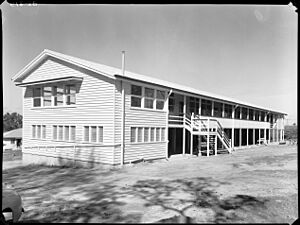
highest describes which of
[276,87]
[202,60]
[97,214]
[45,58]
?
[45,58]

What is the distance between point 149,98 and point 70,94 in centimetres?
402

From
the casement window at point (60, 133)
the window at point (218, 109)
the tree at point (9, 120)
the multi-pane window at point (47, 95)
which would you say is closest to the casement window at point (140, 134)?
the casement window at point (60, 133)

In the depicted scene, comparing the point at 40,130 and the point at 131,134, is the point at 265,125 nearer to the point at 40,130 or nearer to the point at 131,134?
the point at 131,134

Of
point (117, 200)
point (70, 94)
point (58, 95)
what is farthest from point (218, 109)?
point (117, 200)

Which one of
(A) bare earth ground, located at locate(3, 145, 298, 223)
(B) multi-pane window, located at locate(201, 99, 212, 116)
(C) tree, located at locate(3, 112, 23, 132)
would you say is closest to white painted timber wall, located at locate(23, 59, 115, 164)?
(A) bare earth ground, located at locate(3, 145, 298, 223)

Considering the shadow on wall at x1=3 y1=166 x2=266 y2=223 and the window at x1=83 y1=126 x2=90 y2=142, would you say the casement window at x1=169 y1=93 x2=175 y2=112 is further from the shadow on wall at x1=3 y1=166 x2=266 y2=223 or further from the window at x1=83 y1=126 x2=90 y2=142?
the shadow on wall at x1=3 y1=166 x2=266 y2=223

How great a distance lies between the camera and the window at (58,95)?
1260 centimetres

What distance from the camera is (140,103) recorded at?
12.1 m

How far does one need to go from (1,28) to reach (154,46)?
2200 millimetres

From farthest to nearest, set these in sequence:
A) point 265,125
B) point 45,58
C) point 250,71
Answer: point 265,125 < point 45,58 < point 250,71

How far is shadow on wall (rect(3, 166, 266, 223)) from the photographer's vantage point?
12.2ft

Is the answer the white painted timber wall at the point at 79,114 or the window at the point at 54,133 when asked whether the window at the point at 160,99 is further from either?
the window at the point at 54,133

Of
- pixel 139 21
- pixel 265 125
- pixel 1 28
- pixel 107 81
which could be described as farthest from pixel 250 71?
pixel 265 125

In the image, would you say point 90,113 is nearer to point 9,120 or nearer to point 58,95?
point 58,95
